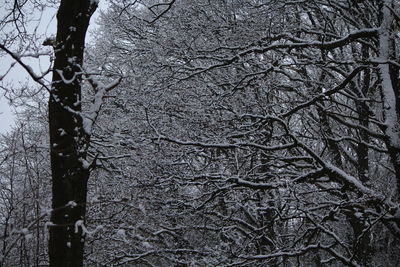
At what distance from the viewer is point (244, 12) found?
24.2ft

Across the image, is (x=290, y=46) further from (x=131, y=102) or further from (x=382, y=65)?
(x=131, y=102)

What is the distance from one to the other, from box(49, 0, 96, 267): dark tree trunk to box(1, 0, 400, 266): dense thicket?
88.3 inches

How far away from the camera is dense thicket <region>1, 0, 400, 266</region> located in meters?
5.70

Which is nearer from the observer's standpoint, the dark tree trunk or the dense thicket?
the dark tree trunk

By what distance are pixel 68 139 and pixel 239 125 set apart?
405 cm

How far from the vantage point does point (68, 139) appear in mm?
3172

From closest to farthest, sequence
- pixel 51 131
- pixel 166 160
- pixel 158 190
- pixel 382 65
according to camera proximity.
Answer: pixel 51 131 < pixel 382 65 < pixel 166 160 < pixel 158 190

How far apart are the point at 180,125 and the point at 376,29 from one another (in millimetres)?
4146

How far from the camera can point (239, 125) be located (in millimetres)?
6742

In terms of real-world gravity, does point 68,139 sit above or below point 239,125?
below

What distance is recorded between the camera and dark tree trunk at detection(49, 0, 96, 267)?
2.94 metres

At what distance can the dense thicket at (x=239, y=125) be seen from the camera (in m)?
5.70

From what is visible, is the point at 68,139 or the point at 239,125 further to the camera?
the point at 239,125

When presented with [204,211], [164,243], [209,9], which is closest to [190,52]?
[209,9]
